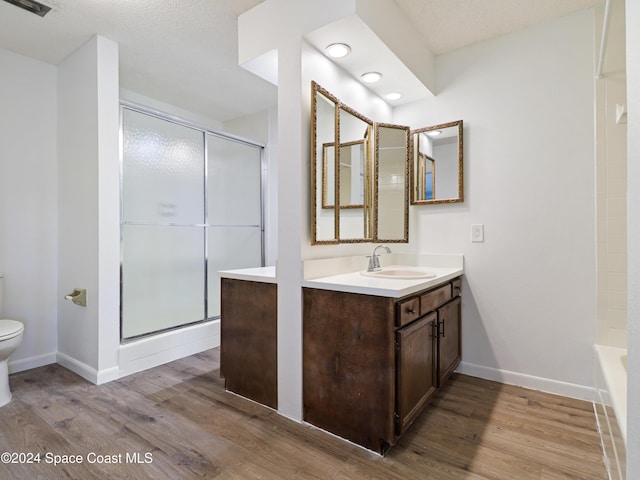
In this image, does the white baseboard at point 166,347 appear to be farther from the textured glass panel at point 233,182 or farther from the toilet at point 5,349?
the textured glass panel at point 233,182

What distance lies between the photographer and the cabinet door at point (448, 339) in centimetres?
206

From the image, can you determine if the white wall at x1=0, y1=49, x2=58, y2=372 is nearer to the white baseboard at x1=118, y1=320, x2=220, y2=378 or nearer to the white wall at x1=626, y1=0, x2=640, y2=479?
the white baseboard at x1=118, y1=320, x2=220, y2=378

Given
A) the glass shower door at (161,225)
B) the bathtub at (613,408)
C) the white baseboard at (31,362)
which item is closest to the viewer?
the bathtub at (613,408)

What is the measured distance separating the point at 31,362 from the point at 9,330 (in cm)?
78

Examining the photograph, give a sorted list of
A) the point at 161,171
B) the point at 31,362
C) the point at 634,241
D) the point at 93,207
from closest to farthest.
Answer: the point at 634,241 < the point at 93,207 < the point at 31,362 < the point at 161,171

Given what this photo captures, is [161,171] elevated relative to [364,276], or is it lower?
elevated

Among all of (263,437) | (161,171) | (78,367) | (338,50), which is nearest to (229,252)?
(161,171)

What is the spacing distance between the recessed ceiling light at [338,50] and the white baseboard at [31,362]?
3121 mm

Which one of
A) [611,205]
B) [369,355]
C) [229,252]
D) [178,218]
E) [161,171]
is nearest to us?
[369,355]

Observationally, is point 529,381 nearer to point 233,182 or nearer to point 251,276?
point 251,276

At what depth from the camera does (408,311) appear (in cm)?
165

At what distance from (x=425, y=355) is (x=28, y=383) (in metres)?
2.66

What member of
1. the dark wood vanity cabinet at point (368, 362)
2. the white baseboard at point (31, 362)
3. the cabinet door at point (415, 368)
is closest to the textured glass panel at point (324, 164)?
the dark wood vanity cabinet at point (368, 362)

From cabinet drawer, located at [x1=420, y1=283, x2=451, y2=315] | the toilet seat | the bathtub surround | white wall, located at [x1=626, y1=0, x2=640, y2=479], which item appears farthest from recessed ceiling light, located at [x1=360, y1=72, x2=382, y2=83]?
the toilet seat
